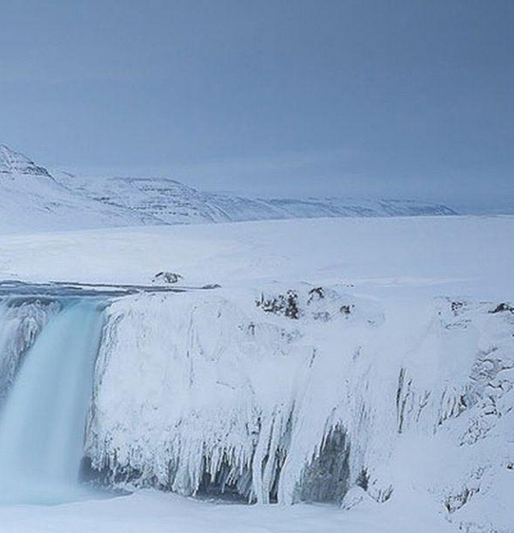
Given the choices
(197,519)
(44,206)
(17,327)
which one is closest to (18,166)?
(44,206)

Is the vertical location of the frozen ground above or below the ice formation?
below

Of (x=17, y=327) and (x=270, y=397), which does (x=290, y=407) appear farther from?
(x=17, y=327)

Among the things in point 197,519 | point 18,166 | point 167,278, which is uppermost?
point 18,166

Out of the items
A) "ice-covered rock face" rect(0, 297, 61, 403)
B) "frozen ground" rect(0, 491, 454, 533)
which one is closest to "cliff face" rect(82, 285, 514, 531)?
"frozen ground" rect(0, 491, 454, 533)

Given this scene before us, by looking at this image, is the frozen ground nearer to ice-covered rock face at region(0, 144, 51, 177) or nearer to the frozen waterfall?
the frozen waterfall

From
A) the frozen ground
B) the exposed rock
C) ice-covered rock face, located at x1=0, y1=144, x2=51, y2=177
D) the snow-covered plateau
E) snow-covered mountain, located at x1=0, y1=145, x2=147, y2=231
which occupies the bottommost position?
the frozen ground
